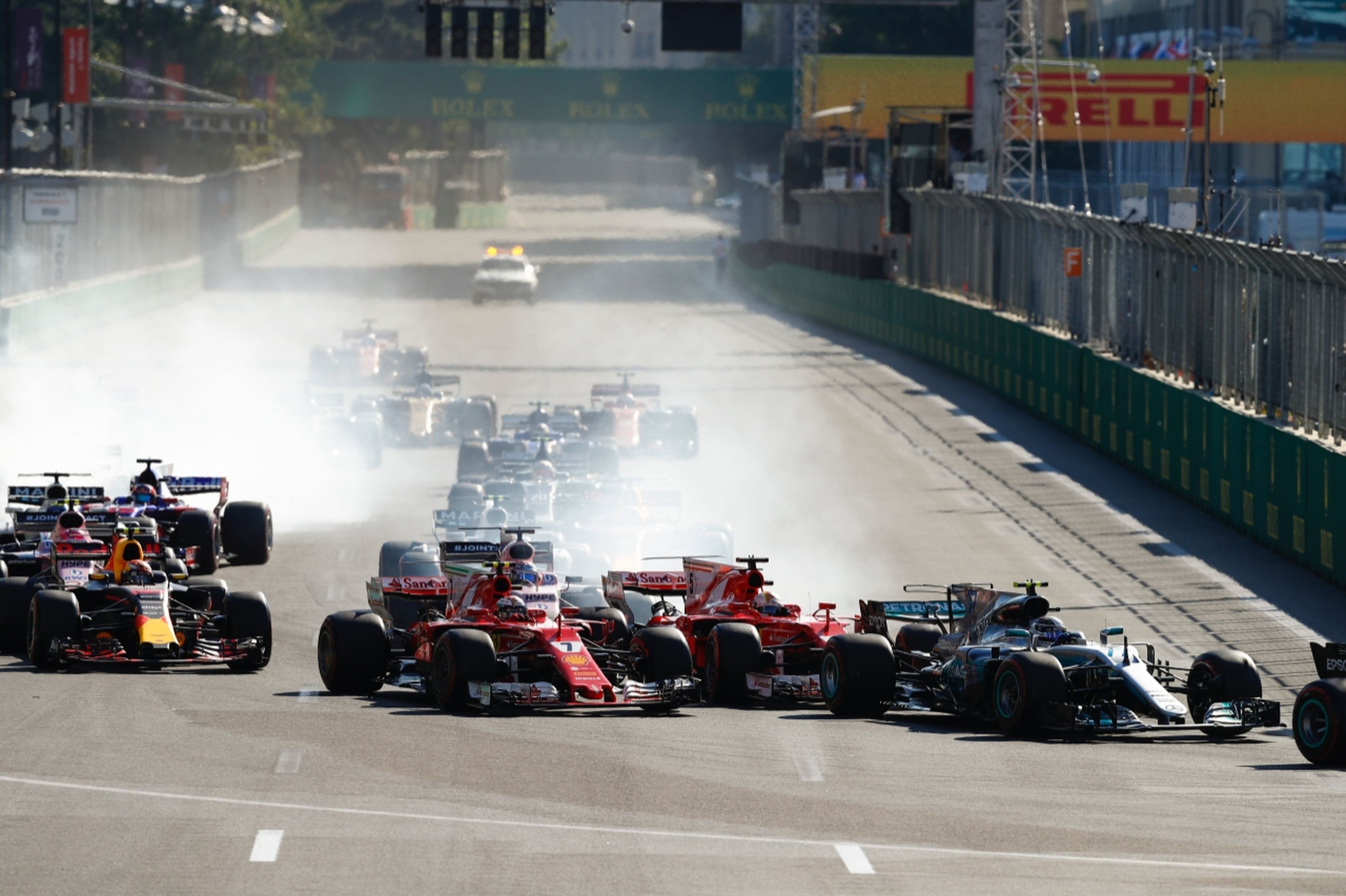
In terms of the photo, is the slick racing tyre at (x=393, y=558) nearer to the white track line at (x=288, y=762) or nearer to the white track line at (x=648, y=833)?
the white track line at (x=288, y=762)

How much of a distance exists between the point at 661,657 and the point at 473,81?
304 ft

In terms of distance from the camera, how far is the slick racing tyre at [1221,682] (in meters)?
18.5

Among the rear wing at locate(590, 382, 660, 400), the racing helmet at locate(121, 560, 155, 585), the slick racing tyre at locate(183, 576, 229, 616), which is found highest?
the rear wing at locate(590, 382, 660, 400)

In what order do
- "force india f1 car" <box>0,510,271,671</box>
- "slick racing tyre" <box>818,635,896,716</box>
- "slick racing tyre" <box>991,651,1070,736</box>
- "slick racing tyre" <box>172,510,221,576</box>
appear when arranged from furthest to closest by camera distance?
1. "slick racing tyre" <box>172,510,221,576</box>
2. "force india f1 car" <box>0,510,271,671</box>
3. "slick racing tyre" <box>818,635,896,716</box>
4. "slick racing tyre" <box>991,651,1070,736</box>

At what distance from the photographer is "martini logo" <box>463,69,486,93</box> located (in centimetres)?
10981

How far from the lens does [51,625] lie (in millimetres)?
20781

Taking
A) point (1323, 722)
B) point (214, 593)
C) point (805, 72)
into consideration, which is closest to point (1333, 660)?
point (1323, 722)

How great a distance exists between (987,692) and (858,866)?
5.60m

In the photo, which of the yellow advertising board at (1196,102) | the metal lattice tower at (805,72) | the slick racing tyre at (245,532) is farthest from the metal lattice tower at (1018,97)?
the slick racing tyre at (245,532)

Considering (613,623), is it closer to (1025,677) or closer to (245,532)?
(1025,677)

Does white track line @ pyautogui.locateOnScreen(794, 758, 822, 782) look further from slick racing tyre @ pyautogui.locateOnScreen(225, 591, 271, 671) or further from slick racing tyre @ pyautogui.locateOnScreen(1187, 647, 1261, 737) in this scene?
slick racing tyre @ pyautogui.locateOnScreen(225, 591, 271, 671)

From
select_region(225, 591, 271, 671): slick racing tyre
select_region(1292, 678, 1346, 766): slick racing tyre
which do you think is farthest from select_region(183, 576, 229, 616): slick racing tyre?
select_region(1292, 678, 1346, 766): slick racing tyre

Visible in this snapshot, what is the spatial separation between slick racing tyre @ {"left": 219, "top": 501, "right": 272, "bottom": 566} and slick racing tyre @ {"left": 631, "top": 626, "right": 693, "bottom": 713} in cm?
995

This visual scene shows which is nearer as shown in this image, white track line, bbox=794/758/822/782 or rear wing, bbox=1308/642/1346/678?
white track line, bbox=794/758/822/782
